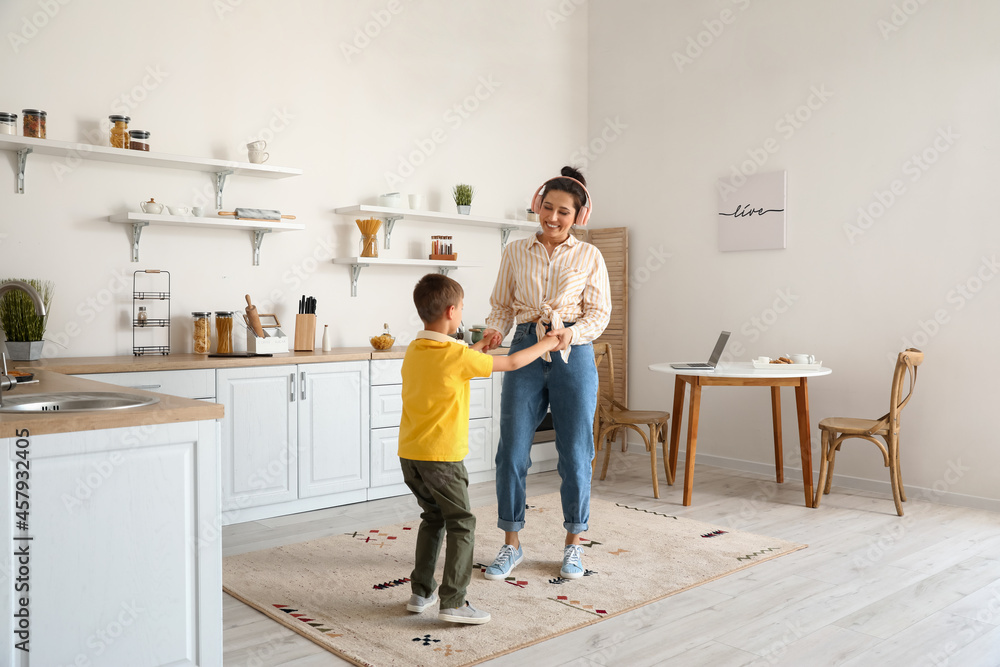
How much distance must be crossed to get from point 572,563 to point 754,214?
2.84m

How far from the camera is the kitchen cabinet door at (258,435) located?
11.9ft

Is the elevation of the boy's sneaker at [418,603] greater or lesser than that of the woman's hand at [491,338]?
lesser

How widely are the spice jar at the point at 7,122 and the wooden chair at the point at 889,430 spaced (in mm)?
3996

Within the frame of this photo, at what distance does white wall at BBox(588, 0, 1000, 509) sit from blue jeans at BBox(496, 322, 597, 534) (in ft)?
7.55

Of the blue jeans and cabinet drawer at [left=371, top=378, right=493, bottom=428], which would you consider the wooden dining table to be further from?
the blue jeans

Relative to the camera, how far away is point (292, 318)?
440 centimetres

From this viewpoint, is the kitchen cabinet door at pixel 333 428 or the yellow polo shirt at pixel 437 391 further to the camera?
the kitchen cabinet door at pixel 333 428

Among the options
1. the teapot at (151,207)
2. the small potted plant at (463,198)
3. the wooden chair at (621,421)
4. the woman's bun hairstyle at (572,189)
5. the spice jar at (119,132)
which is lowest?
the wooden chair at (621,421)

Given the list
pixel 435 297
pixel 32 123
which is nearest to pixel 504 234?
pixel 32 123

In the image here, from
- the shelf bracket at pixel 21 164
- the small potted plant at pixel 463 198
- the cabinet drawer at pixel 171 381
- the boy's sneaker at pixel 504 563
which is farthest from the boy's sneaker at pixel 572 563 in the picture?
the shelf bracket at pixel 21 164

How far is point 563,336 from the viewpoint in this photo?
267cm

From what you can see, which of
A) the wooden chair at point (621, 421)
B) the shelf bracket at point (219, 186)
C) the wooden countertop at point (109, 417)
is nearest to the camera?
the wooden countertop at point (109, 417)

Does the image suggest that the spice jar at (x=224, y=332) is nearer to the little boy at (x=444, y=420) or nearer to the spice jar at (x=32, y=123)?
the spice jar at (x=32, y=123)

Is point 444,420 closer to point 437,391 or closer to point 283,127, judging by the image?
point 437,391
